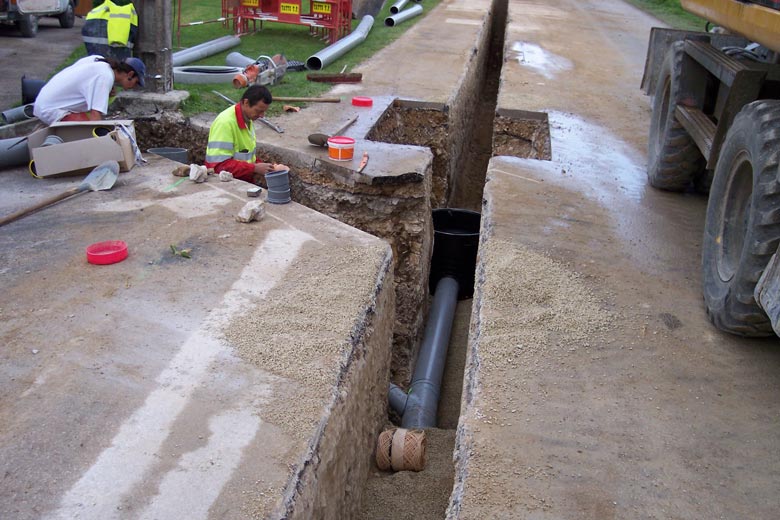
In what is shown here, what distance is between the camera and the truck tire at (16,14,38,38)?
A: 46.2ft

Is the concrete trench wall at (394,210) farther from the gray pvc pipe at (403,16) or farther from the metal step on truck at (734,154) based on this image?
the gray pvc pipe at (403,16)

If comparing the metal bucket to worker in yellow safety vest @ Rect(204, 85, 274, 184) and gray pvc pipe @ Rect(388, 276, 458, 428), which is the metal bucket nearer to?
worker in yellow safety vest @ Rect(204, 85, 274, 184)

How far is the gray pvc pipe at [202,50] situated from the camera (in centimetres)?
1120

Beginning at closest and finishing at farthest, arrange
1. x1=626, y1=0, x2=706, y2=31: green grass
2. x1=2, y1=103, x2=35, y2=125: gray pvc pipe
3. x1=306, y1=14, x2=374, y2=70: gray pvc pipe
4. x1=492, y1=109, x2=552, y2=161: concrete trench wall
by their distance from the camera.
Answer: x1=2, y1=103, x2=35, y2=125: gray pvc pipe < x1=492, y1=109, x2=552, y2=161: concrete trench wall < x1=306, y1=14, x2=374, y2=70: gray pvc pipe < x1=626, y1=0, x2=706, y2=31: green grass

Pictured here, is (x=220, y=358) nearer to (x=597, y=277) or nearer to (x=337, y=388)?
(x=337, y=388)

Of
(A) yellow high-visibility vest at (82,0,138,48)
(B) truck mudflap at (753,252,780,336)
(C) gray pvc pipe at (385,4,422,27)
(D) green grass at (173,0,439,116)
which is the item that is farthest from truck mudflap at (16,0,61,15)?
(B) truck mudflap at (753,252,780,336)

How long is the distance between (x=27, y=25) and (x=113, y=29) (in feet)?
24.8

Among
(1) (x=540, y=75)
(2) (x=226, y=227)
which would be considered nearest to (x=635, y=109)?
(1) (x=540, y=75)

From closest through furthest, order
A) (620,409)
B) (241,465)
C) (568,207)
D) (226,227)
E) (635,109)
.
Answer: (241,465)
(620,409)
(226,227)
(568,207)
(635,109)

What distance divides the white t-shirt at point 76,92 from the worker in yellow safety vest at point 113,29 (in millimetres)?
1543

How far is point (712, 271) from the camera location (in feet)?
13.1

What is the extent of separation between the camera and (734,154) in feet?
12.7

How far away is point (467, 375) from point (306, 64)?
28.6ft

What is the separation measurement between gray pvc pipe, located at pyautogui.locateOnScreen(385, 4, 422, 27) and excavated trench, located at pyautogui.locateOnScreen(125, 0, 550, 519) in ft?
21.1
